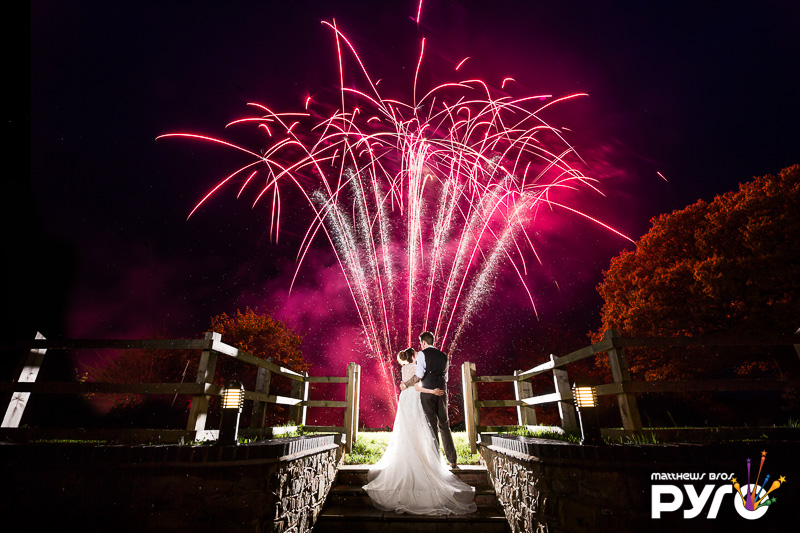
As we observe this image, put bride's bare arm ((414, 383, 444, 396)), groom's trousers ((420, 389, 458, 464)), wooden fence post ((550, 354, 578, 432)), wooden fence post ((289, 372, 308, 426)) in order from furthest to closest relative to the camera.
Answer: wooden fence post ((289, 372, 308, 426)) → bride's bare arm ((414, 383, 444, 396)) → groom's trousers ((420, 389, 458, 464)) → wooden fence post ((550, 354, 578, 432))

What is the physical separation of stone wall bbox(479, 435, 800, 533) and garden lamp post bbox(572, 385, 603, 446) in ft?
0.58

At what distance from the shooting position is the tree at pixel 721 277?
11.8 m

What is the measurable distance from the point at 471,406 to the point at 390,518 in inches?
115

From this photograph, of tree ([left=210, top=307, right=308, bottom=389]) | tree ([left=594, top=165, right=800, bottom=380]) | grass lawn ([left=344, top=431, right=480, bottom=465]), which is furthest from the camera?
tree ([left=210, top=307, right=308, bottom=389])

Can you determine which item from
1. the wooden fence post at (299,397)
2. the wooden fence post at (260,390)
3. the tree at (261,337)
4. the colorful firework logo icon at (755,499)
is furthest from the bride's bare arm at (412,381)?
the tree at (261,337)

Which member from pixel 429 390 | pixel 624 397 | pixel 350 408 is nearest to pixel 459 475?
pixel 429 390

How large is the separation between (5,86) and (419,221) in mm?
9826

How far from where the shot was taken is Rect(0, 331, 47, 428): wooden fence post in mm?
4422

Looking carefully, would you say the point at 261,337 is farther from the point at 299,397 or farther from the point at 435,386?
the point at 435,386

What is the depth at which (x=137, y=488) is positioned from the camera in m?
3.36

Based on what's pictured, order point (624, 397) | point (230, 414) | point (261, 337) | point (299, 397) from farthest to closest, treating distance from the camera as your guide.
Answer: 1. point (261, 337)
2. point (299, 397)
3. point (624, 397)
4. point (230, 414)

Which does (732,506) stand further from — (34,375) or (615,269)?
(615,269)

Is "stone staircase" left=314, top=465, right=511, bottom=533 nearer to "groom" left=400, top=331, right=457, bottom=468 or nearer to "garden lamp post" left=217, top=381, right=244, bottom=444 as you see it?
"groom" left=400, top=331, right=457, bottom=468

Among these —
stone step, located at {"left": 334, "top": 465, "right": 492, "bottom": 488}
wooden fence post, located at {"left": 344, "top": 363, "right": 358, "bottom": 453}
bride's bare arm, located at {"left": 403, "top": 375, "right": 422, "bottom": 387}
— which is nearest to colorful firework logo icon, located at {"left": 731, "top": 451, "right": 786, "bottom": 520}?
stone step, located at {"left": 334, "top": 465, "right": 492, "bottom": 488}
